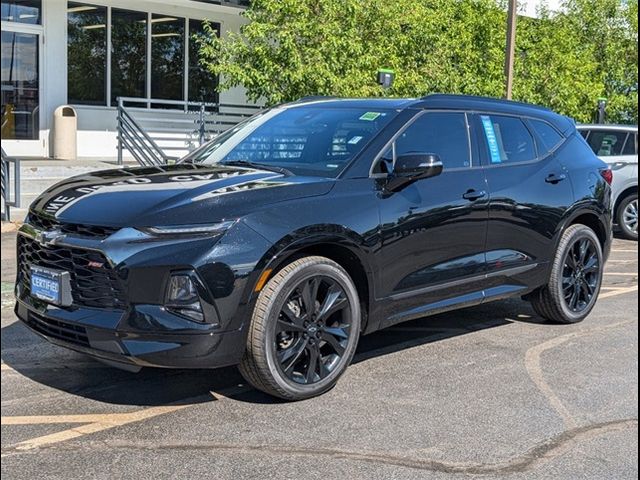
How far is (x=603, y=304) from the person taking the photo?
25.3ft

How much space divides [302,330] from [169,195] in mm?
1079

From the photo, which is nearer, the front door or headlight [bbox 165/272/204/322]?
headlight [bbox 165/272/204/322]

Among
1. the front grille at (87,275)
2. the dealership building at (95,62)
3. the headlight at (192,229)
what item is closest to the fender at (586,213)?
the headlight at (192,229)

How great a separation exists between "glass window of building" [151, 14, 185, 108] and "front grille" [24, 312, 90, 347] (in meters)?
13.6

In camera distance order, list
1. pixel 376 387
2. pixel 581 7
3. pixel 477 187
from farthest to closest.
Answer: pixel 581 7, pixel 477 187, pixel 376 387

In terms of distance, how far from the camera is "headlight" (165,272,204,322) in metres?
4.02

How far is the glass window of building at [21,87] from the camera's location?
15.2m

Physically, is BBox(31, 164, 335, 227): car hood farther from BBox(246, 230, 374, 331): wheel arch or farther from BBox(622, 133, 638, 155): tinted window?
BBox(622, 133, 638, 155): tinted window

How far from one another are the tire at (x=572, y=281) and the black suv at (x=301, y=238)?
0.04 meters

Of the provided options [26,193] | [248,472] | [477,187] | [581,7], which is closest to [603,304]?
[477,187]

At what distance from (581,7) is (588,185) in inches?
657

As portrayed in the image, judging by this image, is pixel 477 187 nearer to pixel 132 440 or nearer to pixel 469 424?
pixel 469 424

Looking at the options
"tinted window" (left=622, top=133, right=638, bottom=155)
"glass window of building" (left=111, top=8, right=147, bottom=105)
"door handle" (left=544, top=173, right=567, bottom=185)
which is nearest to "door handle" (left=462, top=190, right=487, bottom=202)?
"door handle" (left=544, top=173, right=567, bottom=185)

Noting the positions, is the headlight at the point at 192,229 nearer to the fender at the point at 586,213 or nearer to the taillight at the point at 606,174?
the fender at the point at 586,213
